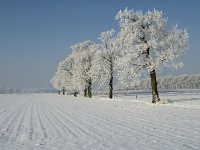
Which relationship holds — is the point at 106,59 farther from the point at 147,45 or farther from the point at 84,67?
the point at 147,45

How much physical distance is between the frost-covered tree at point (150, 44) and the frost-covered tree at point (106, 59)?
23697mm

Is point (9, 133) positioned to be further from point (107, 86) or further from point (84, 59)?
point (84, 59)

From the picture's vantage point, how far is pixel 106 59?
7494cm

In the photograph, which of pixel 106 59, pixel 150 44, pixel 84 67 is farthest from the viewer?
pixel 84 67

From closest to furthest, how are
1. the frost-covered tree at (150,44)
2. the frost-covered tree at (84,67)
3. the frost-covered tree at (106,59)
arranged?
the frost-covered tree at (150,44) → the frost-covered tree at (106,59) → the frost-covered tree at (84,67)

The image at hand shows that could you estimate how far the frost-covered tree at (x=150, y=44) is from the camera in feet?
158

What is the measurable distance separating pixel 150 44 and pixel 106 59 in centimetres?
2750

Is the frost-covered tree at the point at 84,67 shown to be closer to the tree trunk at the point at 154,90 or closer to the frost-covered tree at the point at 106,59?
the frost-covered tree at the point at 106,59

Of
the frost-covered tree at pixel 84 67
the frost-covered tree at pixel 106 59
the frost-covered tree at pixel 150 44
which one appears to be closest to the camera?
the frost-covered tree at pixel 150 44

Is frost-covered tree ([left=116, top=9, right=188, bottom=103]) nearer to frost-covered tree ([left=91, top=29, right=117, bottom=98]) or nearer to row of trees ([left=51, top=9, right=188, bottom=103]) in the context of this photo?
row of trees ([left=51, top=9, right=188, bottom=103])

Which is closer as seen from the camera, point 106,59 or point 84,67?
point 106,59

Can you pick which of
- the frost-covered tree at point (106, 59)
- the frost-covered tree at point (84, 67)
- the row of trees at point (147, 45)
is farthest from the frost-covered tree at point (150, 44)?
the frost-covered tree at point (84, 67)

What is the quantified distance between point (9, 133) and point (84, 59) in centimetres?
7069

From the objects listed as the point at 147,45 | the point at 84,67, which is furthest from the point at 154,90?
the point at 84,67
